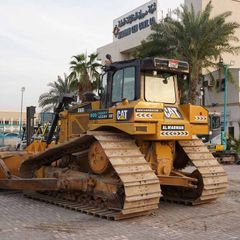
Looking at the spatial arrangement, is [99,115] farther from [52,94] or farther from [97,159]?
[52,94]

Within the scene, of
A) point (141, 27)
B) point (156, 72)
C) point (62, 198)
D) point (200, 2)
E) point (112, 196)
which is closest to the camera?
point (112, 196)

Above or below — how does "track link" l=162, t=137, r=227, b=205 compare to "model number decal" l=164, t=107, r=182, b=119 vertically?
below

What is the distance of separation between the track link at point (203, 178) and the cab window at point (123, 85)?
1790 millimetres

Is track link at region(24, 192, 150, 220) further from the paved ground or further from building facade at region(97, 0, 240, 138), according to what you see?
building facade at region(97, 0, 240, 138)

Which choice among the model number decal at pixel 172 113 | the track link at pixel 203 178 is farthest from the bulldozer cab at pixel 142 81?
the track link at pixel 203 178

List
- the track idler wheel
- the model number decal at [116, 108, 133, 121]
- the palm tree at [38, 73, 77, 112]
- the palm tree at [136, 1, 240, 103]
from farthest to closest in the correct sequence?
the palm tree at [38, 73, 77, 112] → the palm tree at [136, 1, 240, 103] → the track idler wheel → the model number decal at [116, 108, 133, 121]

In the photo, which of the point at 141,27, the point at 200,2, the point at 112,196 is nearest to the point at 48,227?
the point at 112,196

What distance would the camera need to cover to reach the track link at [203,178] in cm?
995

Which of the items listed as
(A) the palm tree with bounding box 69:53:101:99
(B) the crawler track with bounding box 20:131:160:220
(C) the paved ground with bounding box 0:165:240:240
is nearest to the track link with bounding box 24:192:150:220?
(B) the crawler track with bounding box 20:131:160:220

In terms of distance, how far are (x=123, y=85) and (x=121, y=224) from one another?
9.75 feet

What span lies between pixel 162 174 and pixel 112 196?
1.37 metres

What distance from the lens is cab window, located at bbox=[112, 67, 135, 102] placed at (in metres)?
9.63

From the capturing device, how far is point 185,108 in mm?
10117

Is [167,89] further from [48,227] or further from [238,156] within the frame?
[238,156]
